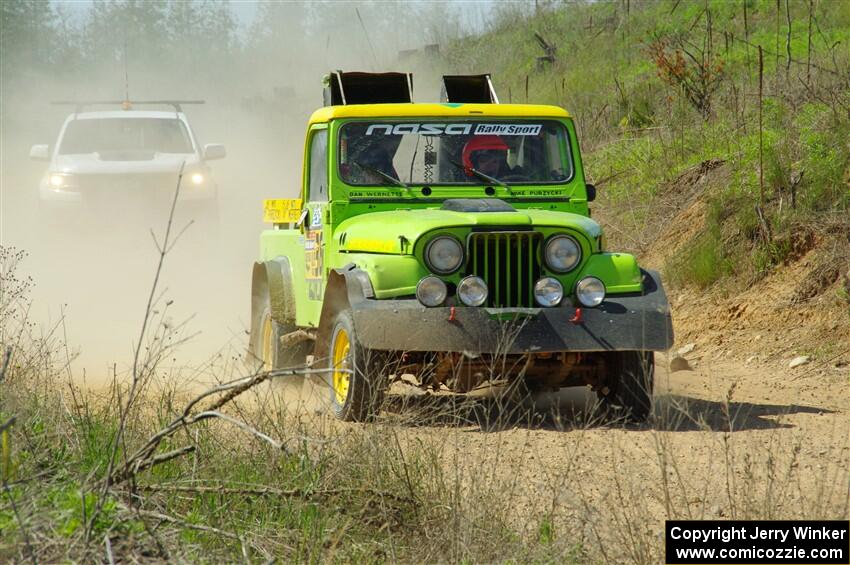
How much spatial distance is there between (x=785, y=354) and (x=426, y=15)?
2781 centimetres

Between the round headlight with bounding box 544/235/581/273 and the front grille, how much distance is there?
0.23 feet

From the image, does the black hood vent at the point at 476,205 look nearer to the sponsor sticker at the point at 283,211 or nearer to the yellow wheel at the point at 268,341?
the sponsor sticker at the point at 283,211

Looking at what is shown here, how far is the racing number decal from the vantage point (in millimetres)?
8180

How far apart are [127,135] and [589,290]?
9753 millimetres

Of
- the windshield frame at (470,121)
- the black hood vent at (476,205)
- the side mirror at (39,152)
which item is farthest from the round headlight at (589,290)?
the side mirror at (39,152)

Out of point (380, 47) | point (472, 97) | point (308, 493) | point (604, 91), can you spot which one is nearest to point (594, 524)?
point (308, 493)

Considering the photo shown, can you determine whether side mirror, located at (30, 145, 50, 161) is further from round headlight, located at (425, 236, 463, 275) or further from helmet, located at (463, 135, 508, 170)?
A: round headlight, located at (425, 236, 463, 275)

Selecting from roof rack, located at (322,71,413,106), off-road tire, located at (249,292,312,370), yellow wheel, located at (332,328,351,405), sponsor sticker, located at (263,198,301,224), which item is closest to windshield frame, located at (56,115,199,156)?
sponsor sticker, located at (263,198,301,224)

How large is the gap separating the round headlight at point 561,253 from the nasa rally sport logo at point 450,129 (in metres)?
1.37

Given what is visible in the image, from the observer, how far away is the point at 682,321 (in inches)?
440

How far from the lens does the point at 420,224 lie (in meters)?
7.15

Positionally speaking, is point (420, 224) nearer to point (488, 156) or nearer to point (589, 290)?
point (589, 290)

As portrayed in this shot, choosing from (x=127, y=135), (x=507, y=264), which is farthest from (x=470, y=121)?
(x=127, y=135)

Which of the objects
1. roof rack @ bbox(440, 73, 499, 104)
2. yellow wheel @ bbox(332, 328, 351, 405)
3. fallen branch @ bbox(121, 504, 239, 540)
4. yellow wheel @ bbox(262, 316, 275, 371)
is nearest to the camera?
fallen branch @ bbox(121, 504, 239, 540)
